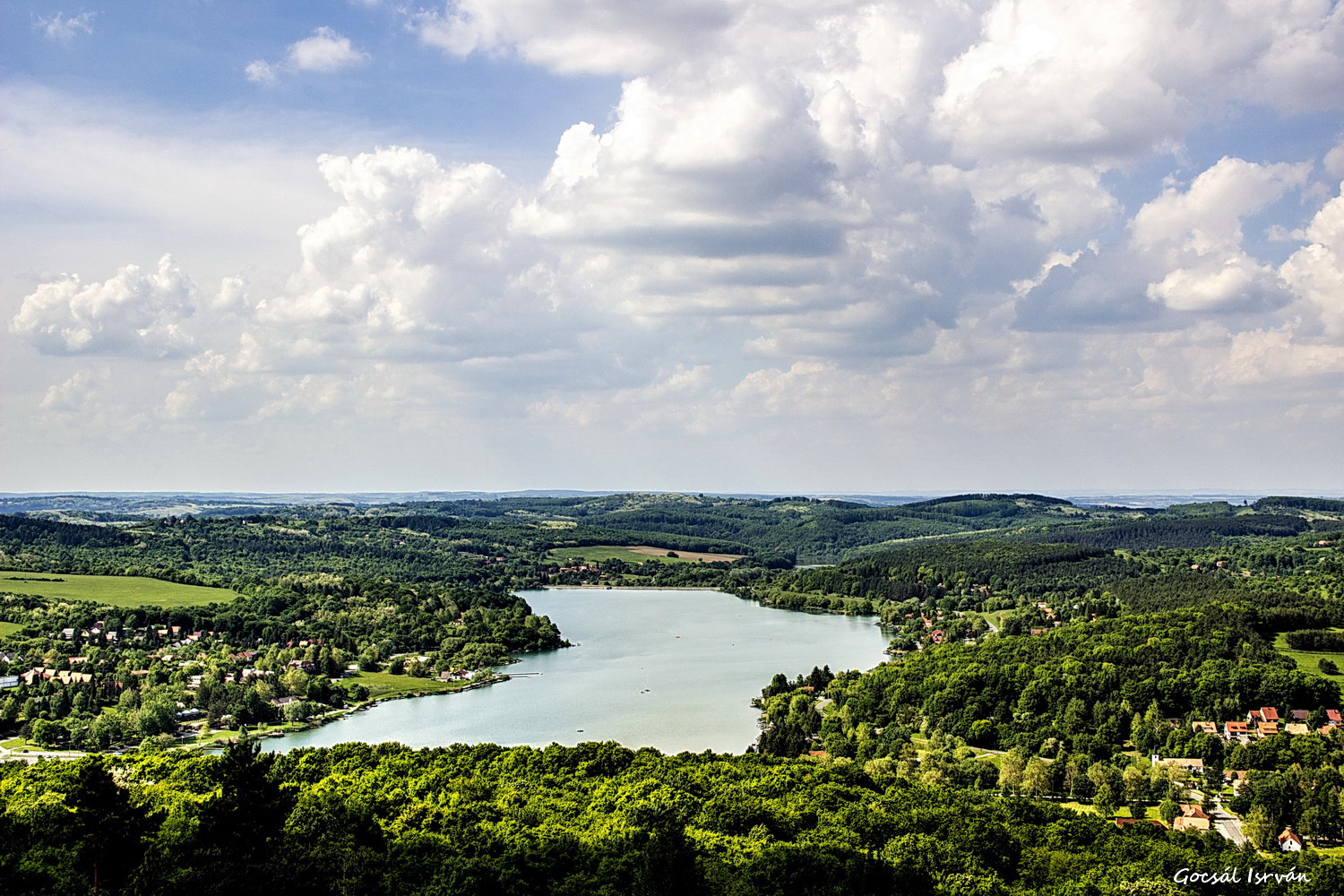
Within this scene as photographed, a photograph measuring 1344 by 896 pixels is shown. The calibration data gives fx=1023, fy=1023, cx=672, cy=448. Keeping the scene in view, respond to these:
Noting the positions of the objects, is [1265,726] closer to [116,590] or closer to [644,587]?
[116,590]

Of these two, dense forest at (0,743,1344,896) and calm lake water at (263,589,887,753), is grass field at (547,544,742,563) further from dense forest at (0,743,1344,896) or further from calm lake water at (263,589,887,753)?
dense forest at (0,743,1344,896)

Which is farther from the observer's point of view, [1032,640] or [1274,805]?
[1032,640]

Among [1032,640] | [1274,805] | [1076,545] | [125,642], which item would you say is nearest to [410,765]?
[1274,805]

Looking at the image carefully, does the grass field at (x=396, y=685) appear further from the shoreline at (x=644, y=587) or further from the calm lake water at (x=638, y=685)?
the shoreline at (x=644, y=587)

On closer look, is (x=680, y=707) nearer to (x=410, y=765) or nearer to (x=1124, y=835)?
(x=410, y=765)

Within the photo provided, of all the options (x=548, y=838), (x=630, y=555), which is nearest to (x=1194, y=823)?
(x=548, y=838)
